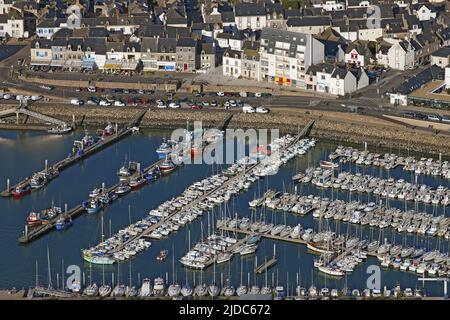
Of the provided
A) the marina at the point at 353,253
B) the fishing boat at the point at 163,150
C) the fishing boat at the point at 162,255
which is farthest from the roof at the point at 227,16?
the fishing boat at the point at 162,255

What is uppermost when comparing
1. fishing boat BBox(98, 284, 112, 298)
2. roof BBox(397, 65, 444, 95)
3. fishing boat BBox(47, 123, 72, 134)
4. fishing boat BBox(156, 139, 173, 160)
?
roof BBox(397, 65, 444, 95)

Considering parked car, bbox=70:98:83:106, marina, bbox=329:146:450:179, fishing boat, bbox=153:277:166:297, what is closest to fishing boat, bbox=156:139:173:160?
marina, bbox=329:146:450:179

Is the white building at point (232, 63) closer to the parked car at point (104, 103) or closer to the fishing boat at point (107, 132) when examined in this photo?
the parked car at point (104, 103)

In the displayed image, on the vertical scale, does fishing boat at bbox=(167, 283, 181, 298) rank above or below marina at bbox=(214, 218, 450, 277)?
below

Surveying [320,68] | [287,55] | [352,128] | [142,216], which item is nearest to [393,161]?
[352,128]

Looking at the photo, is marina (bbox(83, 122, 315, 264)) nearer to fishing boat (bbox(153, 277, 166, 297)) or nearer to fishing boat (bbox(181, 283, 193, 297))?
fishing boat (bbox(153, 277, 166, 297))
